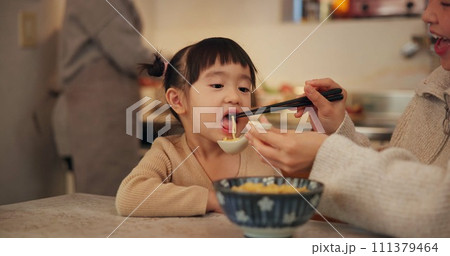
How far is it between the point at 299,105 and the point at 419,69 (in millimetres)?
1728

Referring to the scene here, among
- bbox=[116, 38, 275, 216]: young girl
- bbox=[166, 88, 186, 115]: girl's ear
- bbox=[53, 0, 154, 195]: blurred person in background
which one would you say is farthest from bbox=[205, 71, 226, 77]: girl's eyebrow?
bbox=[53, 0, 154, 195]: blurred person in background

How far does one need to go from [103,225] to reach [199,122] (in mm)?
390

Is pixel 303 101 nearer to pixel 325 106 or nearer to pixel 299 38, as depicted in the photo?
pixel 325 106

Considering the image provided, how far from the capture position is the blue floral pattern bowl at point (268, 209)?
68 centimetres

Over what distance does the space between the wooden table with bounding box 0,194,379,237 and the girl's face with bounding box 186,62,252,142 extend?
250 millimetres

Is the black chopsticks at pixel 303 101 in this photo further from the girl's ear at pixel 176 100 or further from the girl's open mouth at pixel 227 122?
the girl's ear at pixel 176 100

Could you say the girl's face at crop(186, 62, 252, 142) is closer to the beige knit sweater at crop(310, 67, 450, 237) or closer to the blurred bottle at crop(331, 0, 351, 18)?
the beige knit sweater at crop(310, 67, 450, 237)

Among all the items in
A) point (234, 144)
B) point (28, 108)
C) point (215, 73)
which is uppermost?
point (215, 73)

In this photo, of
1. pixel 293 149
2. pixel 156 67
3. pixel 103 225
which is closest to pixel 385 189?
pixel 293 149

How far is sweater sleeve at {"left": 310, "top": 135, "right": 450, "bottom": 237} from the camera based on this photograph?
0.74 m

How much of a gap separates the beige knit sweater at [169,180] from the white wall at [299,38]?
1479 millimetres

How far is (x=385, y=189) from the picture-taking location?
0.76 meters
